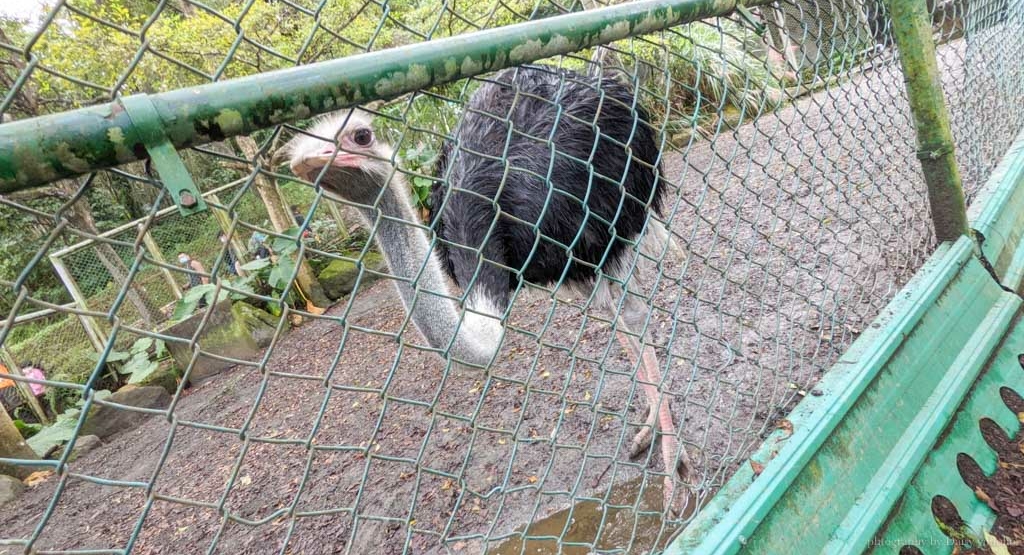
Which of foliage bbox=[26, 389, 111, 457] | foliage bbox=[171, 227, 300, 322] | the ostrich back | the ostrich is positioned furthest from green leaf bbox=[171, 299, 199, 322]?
the ostrich back

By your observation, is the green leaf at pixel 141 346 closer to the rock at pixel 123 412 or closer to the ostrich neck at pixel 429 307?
the rock at pixel 123 412

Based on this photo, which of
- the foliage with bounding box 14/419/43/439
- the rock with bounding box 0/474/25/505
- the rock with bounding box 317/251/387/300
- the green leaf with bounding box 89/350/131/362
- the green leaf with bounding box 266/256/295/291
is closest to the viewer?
the rock with bounding box 0/474/25/505

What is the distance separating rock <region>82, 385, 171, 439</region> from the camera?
4.96m

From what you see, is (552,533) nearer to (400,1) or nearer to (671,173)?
(671,173)

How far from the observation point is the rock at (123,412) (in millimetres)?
4965

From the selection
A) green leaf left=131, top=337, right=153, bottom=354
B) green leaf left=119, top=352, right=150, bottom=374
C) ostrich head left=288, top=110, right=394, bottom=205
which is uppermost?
ostrich head left=288, top=110, right=394, bottom=205

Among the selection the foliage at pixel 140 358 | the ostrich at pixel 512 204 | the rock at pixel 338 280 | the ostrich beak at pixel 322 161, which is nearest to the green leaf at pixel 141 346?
the foliage at pixel 140 358

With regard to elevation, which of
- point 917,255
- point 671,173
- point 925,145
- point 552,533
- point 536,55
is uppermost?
point 536,55

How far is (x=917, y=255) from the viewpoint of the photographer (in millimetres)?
2059

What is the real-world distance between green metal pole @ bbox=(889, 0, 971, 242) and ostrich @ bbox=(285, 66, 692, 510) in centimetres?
74

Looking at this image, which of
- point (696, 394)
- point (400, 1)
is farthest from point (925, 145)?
point (400, 1)

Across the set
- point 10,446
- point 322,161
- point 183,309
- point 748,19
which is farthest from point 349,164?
point 183,309

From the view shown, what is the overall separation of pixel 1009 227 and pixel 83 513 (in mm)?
4819

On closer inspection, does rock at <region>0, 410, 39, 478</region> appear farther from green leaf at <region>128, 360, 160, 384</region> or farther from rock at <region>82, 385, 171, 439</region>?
green leaf at <region>128, 360, 160, 384</region>
